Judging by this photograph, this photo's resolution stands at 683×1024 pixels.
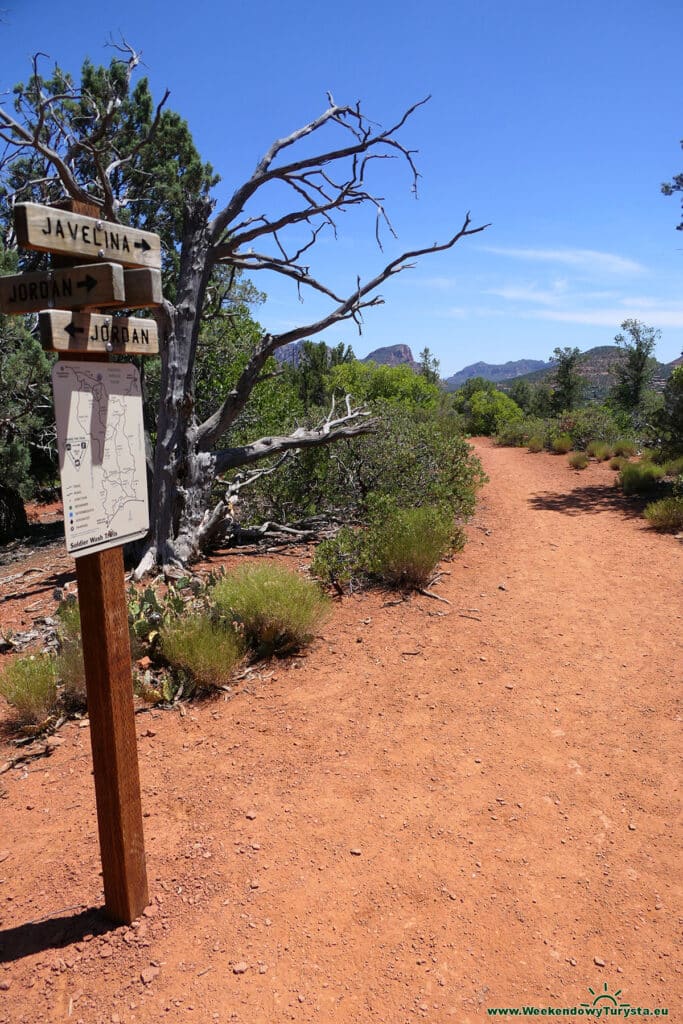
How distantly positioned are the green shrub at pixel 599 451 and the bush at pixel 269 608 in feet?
46.0

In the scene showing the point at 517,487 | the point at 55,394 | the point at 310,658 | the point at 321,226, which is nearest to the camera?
the point at 55,394

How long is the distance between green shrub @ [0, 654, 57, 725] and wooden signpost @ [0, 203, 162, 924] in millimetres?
1885

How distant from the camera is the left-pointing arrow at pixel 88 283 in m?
2.35

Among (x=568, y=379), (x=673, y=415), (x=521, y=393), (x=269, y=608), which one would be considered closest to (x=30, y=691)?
(x=269, y=608)

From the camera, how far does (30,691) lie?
14.2ft

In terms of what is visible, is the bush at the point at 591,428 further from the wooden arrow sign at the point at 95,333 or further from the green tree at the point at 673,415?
the wooden arrow sign at the point at 95,333

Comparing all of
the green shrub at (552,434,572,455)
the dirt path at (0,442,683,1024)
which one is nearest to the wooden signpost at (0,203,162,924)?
the dirt path at (0,442,683,1024)

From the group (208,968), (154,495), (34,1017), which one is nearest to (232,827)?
(208,968)

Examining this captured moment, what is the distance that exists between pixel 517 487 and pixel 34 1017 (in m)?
12.4

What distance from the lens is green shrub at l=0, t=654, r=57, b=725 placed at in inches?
170

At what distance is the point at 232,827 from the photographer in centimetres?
335

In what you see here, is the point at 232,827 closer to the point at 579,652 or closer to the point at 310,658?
the point at 310,658

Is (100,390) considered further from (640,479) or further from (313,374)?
(313,374)

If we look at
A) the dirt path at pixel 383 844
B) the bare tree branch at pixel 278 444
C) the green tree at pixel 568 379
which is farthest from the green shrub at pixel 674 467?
the green tree at pixel 568 379
